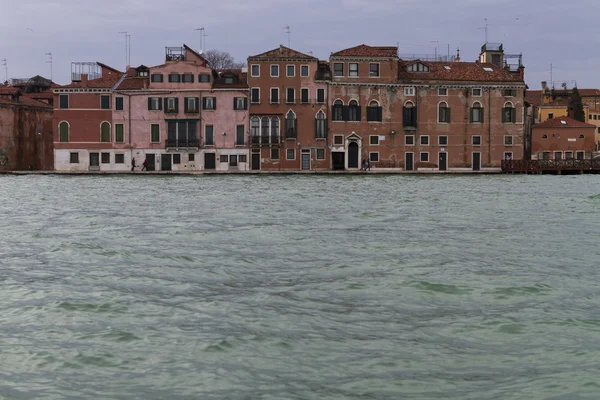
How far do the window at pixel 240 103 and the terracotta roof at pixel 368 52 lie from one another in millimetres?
6132

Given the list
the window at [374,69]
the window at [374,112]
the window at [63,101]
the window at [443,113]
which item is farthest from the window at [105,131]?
the window at [443,113]

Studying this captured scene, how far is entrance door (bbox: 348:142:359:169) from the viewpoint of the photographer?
48875 millimetres

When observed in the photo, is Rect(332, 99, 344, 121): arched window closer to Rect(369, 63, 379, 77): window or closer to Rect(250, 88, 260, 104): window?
Rect(369, 63, 379, 77): window

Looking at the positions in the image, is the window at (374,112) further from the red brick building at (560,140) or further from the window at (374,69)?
the red brick building at (560,140)

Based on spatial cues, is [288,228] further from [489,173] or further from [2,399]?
[489,173]

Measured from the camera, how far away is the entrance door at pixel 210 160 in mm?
48781

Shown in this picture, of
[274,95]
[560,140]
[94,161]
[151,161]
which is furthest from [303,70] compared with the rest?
[560,140]

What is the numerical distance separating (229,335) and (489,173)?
43.6 meters

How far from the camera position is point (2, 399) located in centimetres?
430

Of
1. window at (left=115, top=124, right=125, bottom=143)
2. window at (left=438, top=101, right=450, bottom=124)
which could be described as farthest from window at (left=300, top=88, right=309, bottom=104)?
window at (left=115, top=124, right=125, bottom=143)

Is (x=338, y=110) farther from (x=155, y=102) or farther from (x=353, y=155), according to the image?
(x=155, y=102)

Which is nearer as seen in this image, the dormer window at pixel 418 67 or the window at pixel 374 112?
the window at pixel 374 112

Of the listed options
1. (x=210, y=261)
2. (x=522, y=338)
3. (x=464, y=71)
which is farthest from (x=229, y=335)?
(x=464, y=71)

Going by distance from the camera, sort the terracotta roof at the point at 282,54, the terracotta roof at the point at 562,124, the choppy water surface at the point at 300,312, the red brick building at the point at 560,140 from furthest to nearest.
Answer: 1. the terracotta roof at the point at 562,124
2. the red brick building at the point at 560,140
3. the terracotta roof at the point at 282,54
4. the choppy water surface at the point at 300,312
